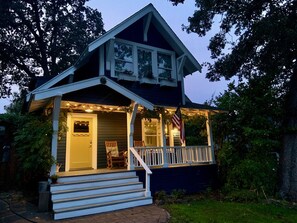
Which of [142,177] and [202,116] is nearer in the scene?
[142,177]

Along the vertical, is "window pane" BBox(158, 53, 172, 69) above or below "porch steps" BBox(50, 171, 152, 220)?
above

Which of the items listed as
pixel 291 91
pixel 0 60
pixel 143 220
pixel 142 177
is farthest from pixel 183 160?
pixel 0 60

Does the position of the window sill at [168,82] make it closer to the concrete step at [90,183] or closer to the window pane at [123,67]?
the window pane at [123,67]

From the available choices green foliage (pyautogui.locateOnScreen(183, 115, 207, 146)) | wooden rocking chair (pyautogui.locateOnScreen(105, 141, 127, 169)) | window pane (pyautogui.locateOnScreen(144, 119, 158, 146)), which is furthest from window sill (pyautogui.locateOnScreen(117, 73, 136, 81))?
green foliage (pyautogui.locateOnScreen(183, 115, 207, 146))

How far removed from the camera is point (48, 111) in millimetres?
7559

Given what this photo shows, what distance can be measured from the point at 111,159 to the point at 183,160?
2.72m

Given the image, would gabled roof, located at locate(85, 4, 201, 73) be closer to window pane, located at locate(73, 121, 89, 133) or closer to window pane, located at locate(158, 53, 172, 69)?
window pane, located at locate(158, 53, 172, 69)

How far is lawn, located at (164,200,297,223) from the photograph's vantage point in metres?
5.37

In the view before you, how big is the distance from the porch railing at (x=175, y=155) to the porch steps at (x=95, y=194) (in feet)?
2.91

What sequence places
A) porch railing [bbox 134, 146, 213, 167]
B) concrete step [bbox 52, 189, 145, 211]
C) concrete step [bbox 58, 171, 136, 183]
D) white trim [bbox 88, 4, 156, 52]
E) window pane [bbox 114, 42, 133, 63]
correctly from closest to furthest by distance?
concrete step [bbox 52, 189, 145, 211] < concrete step [bbox 58, 171, 136, 183] < porch railing [bbox 134, 146, 213, 167] < white trim [bbox 88, 4, 156, 52] < window pane [bbox 114, 42, 133, 63]

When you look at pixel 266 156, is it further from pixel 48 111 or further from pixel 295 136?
pixel 48 111

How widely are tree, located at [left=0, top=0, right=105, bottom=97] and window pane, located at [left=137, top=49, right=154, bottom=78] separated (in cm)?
1013

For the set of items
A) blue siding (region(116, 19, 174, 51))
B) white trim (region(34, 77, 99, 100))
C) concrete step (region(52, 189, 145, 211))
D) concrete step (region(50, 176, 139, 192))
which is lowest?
concrete step (region(52, 189, 145, 211))

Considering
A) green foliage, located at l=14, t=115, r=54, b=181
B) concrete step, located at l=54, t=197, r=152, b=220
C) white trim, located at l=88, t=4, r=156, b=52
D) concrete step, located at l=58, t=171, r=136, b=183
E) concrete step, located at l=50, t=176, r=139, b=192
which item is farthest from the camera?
white trim, located at l=88, t=4, r=156, b=52
